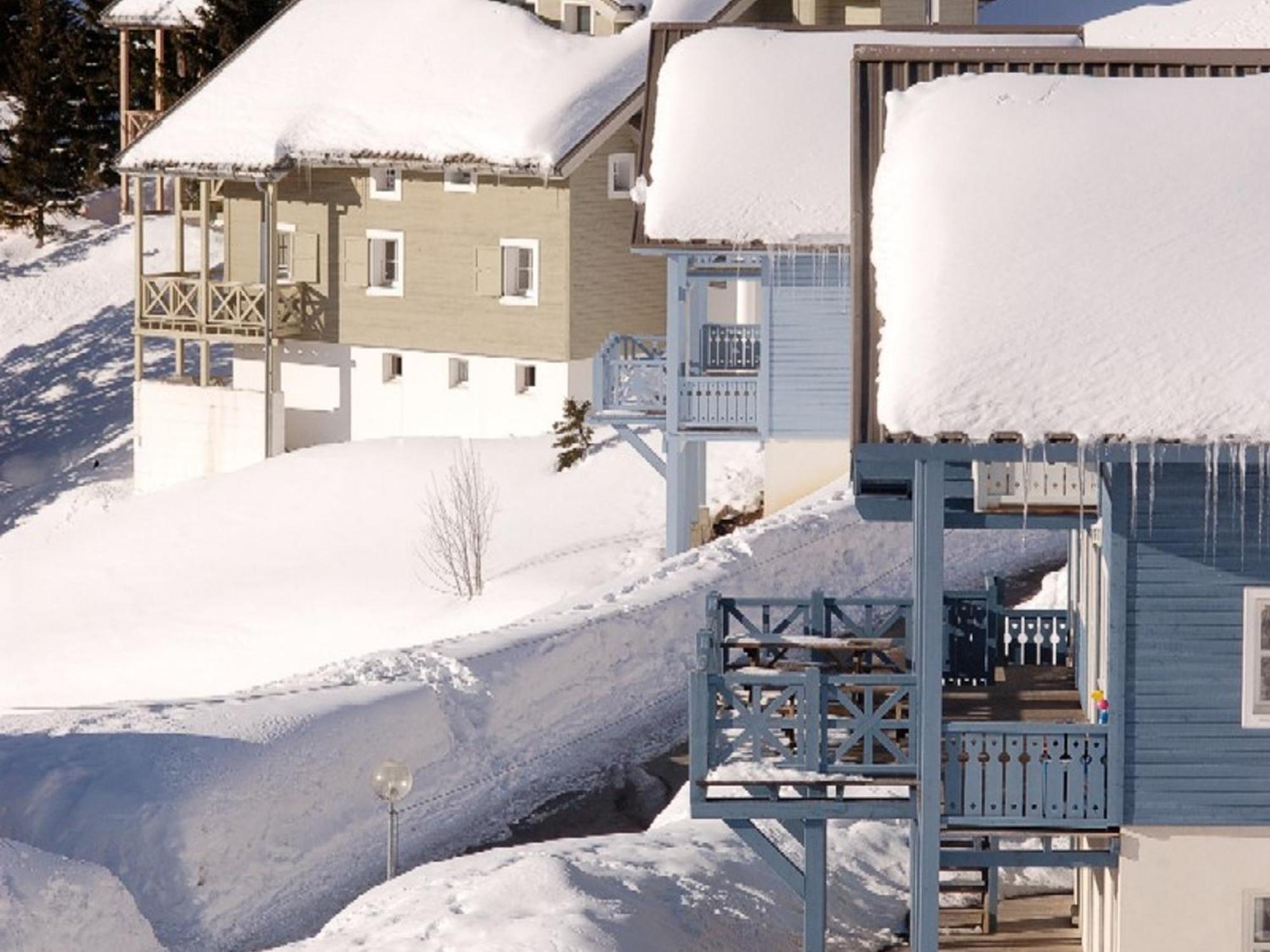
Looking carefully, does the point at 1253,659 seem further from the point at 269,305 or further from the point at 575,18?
the point at 575,18

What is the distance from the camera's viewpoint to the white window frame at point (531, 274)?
52031 millimetres

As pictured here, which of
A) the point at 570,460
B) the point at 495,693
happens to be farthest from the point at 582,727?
the point at 570,460

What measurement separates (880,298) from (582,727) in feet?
42.1

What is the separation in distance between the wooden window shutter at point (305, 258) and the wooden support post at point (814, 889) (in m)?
34.4

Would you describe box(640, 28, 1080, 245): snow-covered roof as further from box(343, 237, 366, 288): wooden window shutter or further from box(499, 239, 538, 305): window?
box(343, 237, 366, 288): wooden window shutter

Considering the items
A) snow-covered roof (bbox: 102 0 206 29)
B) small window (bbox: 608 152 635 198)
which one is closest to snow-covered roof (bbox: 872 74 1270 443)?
small window (bbox: 608 152 635 198)

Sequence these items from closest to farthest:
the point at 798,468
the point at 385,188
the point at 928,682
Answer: the point at 928,682 → the point at 798,468 → the point at 385,188

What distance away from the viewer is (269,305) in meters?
54.3

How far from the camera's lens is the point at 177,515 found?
1994 inches

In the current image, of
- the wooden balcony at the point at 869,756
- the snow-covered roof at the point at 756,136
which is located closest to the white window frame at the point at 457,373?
the snow-covered roof at the point at 756,136

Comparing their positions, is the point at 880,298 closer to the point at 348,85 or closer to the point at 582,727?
the point at 582,727

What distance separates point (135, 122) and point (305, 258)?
30.7ft

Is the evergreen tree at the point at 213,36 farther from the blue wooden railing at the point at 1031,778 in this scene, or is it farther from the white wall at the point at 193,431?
the blue wooden railing at the point at 1031,778

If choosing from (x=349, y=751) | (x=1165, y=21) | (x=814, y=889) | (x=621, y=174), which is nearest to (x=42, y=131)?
(x=621, y=174)
